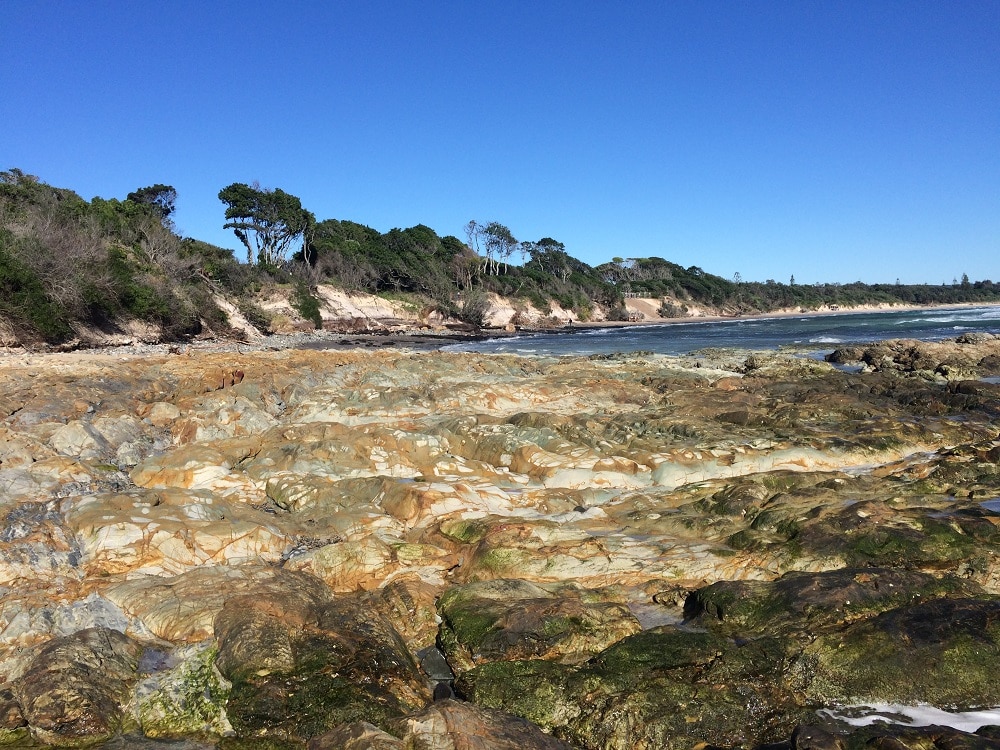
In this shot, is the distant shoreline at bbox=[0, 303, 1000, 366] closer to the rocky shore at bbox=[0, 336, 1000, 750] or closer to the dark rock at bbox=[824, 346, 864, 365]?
the rocky shore at bbox=[0, 336, 1000, 750]

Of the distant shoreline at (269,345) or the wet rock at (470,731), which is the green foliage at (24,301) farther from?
the wet rock at (470,731)

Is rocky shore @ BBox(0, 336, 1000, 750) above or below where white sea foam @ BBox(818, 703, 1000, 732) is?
above

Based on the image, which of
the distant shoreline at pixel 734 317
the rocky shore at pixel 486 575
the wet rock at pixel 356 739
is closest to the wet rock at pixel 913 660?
the rocky shore at pixel 486 575

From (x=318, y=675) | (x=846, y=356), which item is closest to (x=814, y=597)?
(x=318, y=675)

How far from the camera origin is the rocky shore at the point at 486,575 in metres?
3.69

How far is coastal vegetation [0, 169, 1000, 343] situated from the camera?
22.7 meters

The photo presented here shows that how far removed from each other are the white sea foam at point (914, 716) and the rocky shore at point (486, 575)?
55 mm

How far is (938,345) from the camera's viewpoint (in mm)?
20047

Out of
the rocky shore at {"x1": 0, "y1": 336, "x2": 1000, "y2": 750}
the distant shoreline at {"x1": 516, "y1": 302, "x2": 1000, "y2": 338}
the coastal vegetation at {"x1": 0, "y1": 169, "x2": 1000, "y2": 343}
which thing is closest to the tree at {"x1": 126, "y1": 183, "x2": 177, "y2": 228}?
the coastal vegetation at {"x1": 0, "y1": 169, "x2": 1000, "y2": 343}

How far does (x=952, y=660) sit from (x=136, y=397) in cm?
1247

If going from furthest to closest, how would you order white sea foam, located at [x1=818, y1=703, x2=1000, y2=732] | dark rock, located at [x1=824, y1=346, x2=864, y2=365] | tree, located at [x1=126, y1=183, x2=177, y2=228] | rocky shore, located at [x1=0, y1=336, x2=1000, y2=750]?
tree, located at [x1=126, y1=183, x2=177, y2=228] < dark rock, located at [x1=824, y1=346, x2=864, y2=365] < rocky shore, located at [x1=0, y1=336, x2=1000, y2=750] < white sea foam, located at [x1=818, y1=703, x2=1000, y2=732]

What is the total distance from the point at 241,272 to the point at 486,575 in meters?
40.0

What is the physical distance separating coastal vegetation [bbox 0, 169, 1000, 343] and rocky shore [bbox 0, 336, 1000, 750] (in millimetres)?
14209

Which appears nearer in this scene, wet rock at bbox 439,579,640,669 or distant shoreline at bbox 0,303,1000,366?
wet rock at bbox 439,579,640,669
